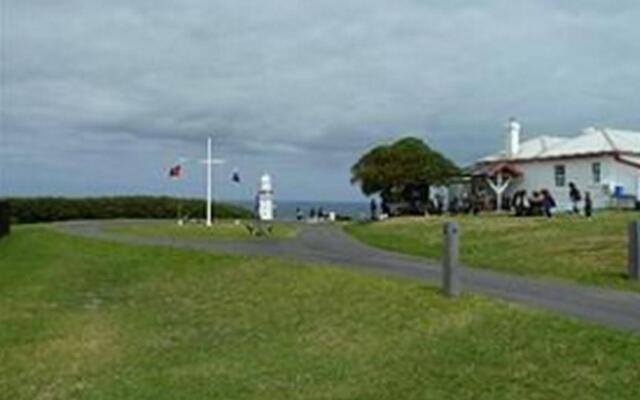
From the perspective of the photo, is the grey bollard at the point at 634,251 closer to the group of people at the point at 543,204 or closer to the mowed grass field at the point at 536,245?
the mowed grass field at the point at 536,245

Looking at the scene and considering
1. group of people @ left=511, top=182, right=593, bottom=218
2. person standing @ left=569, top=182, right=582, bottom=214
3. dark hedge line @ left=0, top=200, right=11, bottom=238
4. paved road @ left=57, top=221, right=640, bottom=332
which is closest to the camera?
paved road @ left=57, top=221, right=640, bottom=332

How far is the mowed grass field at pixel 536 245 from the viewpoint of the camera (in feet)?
60.7

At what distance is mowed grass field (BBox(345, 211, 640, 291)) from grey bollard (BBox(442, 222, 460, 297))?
278 centimetres

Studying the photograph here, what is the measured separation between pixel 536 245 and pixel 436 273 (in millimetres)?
6017

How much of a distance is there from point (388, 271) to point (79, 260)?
8884mm

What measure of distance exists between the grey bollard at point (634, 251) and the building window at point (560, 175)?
3766 centimetres

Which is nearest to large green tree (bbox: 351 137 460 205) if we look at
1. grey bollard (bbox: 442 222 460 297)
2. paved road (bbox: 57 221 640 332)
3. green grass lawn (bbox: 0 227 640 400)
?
paved road (bbox: 57 221 640 332)

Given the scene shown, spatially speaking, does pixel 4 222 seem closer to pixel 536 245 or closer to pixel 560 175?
pixel 536 245

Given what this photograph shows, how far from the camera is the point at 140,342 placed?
13.3 meters

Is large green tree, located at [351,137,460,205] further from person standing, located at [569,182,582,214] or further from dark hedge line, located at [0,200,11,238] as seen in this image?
dark hedge line, located at [0,200,11,238]

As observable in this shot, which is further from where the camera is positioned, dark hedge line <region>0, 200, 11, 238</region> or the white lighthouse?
the white lighthouse

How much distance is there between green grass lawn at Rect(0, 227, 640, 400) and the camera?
9.78m

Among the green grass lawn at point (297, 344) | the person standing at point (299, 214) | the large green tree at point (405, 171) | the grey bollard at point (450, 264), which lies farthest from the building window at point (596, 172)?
the grey bollard at point (450, 264)

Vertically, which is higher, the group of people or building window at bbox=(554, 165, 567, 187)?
building window at bbox=(554, 165, 567, 187)
